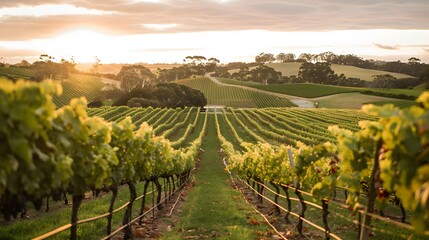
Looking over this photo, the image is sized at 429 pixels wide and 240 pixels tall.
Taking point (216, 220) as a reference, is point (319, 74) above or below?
above

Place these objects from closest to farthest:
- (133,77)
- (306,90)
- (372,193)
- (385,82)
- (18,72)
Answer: (372,193)
(18,72)
(133,77)
(306,90)
(385,82)

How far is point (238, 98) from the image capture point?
143125 mm

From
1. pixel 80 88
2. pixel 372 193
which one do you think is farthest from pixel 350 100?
pixel 372 193

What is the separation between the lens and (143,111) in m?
92.6

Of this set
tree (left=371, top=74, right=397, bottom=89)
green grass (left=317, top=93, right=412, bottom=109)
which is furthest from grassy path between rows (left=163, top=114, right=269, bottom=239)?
tree (left=371, top=74, right=397, bottom=89)

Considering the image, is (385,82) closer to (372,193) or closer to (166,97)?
(166,97)

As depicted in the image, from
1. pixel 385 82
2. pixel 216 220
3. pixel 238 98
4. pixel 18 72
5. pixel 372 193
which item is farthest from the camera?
pixel 385 82

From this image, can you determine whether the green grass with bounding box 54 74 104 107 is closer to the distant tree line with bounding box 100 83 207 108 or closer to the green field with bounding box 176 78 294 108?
the distant tree line with bounding box 100 83 207 108

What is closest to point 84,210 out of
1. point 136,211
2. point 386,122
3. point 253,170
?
point 136,211

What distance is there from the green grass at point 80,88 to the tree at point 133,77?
8.68 m

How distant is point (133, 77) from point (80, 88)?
675 inches

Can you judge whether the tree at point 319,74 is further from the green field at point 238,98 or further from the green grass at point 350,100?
→ the green field at point 238,98

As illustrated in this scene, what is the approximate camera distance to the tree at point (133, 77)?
Answer: 154m

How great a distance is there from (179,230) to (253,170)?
8.16m
